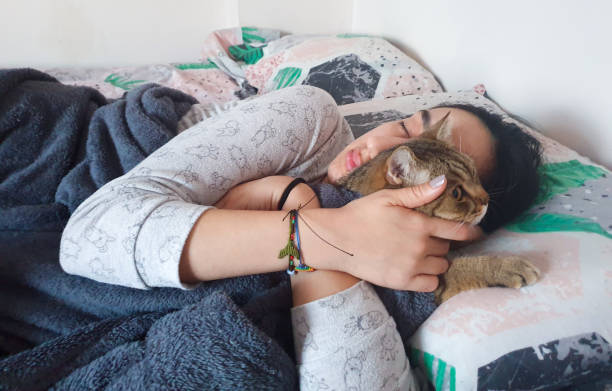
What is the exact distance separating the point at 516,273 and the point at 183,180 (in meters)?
0.57

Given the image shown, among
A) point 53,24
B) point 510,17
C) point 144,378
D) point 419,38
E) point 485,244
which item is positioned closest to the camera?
point 144,378

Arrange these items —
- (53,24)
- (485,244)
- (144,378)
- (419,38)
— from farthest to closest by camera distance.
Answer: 1. (53,24)
2. (419,38)
3. (485,244)
4. (144,378)

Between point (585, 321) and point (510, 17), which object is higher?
point (510, 17)

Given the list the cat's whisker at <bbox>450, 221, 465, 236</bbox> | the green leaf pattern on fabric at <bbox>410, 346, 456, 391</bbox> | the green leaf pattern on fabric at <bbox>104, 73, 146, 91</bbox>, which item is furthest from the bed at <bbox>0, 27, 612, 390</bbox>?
the green leaf pattern on fabric at <bbox>104, 73, 146, 91</bbox>

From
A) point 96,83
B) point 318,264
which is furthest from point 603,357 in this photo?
point 96,83

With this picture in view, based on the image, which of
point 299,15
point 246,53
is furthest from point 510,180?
point 299,15

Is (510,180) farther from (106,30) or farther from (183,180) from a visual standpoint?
(106,30)

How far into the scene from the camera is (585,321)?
57cm

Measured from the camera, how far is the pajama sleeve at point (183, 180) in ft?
1.84

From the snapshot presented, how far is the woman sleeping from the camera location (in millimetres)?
560

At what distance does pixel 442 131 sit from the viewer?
0.80 meters

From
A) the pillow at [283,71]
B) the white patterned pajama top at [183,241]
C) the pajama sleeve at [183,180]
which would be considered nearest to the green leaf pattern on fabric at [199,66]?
the pillow at [283,71]

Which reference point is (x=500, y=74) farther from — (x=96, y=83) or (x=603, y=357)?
(x=96, y=83)

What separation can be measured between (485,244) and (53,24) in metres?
2.16
